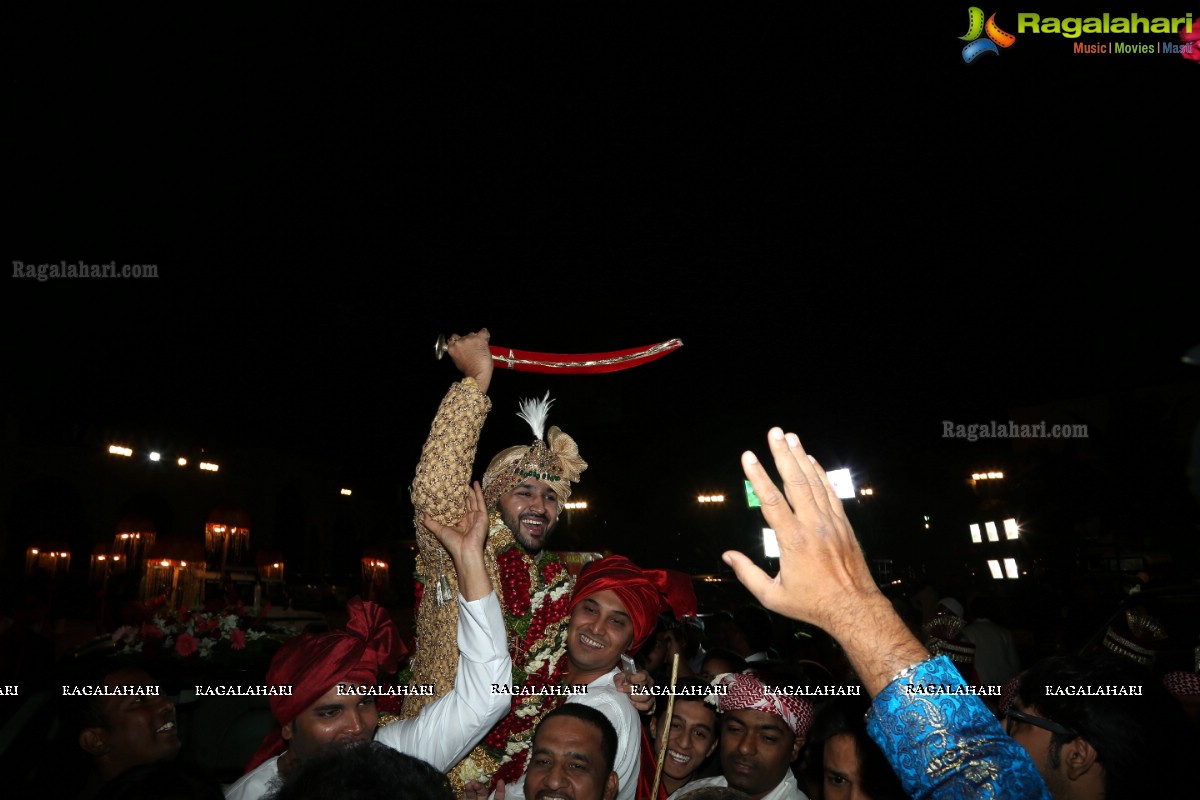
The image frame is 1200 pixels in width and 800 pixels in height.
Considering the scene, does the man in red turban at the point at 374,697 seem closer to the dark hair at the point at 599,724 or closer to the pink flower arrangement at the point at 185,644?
the dark hair at the point at 599,724

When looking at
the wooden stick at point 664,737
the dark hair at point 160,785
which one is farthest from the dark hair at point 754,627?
the dark hair at point 160,785

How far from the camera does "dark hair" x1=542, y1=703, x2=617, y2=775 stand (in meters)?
2.81

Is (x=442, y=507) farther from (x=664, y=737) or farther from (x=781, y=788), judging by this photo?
(x=781, y=788)

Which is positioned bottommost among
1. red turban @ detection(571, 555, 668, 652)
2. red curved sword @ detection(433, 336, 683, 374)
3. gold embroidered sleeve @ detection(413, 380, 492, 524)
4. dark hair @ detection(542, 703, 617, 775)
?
dark hair @ detection(542, 703, 617, 775)

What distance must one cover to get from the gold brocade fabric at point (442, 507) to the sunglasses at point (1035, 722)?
1.82 m

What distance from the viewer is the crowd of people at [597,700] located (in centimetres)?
128

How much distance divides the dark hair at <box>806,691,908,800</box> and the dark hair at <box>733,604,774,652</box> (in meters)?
3.34

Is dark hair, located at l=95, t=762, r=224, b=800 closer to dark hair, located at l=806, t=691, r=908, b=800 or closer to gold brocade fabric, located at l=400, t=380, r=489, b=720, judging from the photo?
gold brocade fabric, located at l=400, t=380, r=489, b=720

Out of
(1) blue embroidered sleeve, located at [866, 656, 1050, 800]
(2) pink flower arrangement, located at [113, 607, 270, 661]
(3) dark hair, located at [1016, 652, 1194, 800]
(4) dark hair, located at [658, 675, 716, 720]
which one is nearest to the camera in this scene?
(1) blue embroidered sleeve, located at [866, 656, 1050, 800]

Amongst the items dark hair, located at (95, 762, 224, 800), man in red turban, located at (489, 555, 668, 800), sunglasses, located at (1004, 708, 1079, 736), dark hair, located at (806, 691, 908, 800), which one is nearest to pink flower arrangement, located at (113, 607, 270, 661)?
man in red turban, located at (489, 555, 668, 800)

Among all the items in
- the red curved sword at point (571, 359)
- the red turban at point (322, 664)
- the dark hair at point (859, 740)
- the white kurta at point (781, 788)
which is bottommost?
the white kurta at point (781, 788)

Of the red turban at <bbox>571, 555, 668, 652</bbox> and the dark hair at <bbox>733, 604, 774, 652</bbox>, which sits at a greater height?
the red turban at <bbox>571, 555, 668, 652</bbox>

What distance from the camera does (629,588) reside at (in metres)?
3.52

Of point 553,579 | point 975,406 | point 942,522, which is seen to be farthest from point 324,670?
point 942,522
